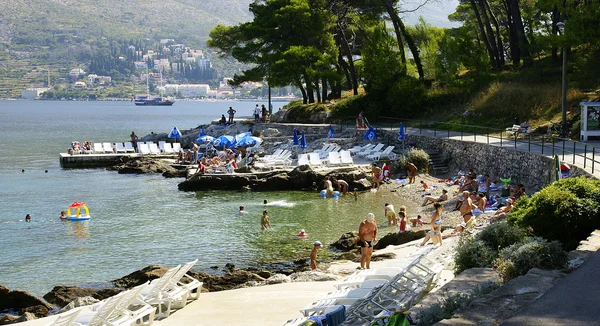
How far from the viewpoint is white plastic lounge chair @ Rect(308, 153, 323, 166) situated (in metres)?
34.5

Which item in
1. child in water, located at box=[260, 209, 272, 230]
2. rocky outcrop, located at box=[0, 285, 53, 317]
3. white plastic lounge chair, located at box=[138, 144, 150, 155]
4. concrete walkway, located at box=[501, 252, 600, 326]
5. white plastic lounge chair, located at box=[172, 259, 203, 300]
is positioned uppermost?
concrete walkway, located at box=[501, 252, 600, 326]

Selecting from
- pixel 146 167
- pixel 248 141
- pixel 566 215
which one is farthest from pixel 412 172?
pixel 566 215

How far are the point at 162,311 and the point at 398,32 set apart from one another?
34.4 meters

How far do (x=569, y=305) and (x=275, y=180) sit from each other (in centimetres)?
2503

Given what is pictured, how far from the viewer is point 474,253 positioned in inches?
449

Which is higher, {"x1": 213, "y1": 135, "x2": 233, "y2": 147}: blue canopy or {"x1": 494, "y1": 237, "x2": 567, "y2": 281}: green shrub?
{"x1": 494, "y1": 237, "x2": 567, "y2": 281}: green shrub

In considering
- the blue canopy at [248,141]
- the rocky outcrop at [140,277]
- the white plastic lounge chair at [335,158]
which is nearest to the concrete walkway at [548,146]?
the white plastic lounge chair at [335,158]

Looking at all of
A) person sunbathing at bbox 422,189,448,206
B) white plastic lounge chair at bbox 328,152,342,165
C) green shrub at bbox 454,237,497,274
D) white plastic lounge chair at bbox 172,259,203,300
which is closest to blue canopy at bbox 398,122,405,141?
white plastic lounge chair at bbox 328,152,342,165

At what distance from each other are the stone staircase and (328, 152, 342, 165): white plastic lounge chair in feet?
13.8

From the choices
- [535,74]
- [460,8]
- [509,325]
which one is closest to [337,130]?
[535,74]

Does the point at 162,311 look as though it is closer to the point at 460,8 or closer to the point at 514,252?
the point at 514,252

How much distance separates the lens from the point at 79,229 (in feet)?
81.6

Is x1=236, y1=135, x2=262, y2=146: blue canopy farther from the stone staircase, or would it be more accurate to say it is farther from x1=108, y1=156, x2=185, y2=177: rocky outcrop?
the stone staircase

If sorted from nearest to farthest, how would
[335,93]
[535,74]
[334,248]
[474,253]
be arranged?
[474,253] → [334,248] → [535,74] → [335,93]
